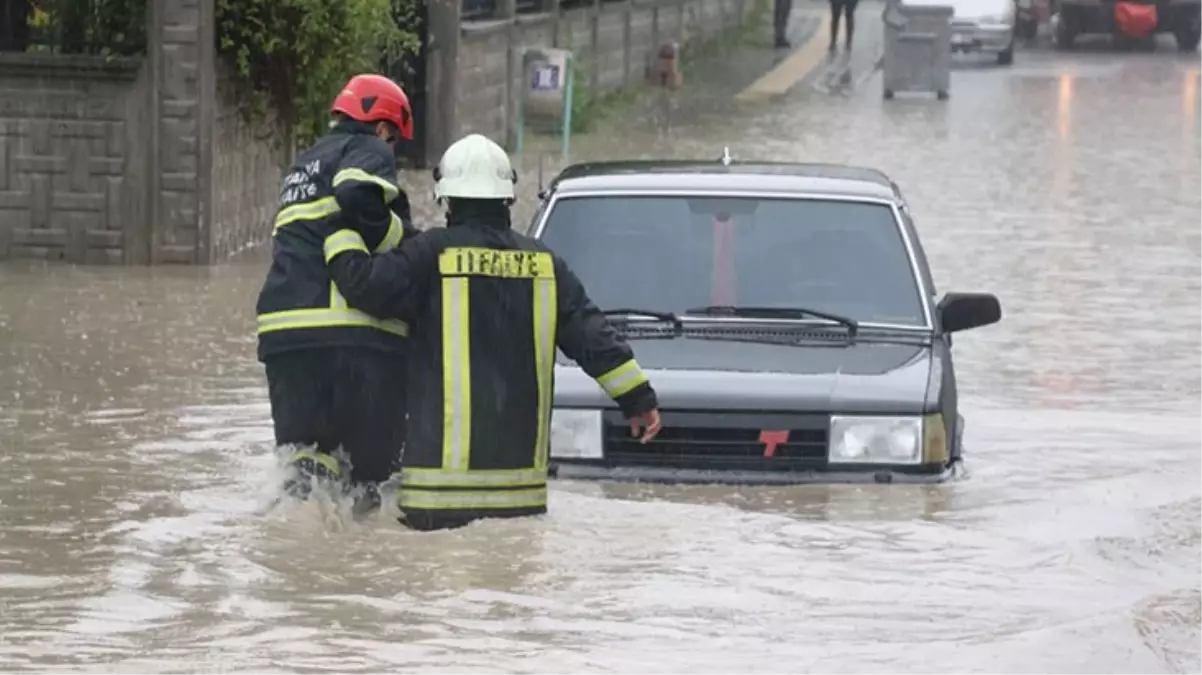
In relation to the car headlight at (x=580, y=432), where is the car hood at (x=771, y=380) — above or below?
above

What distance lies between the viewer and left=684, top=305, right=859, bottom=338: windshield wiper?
9008mm

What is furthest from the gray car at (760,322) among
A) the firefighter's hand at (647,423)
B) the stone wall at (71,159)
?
the stone wall at (71,159)

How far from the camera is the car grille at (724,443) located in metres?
8.37

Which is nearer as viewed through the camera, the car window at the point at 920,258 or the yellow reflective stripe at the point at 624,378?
the yellow reflective stripe at the point at 624,378

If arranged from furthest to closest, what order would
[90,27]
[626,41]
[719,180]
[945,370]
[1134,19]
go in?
[1134,19], [626,41], [90,27], [719,180], [945,370]

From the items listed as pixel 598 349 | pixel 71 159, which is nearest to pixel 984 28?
pixel 71 159

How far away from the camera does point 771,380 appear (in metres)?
8.42

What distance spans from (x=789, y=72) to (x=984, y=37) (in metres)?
4.88

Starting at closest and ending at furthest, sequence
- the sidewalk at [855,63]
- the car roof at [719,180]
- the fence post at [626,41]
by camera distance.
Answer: the car roof at [719,180]
the fence post at [626,41]
the sidewalk at [855,63]

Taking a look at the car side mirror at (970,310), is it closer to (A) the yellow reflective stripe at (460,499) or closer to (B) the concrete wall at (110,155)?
(A) the yellow reflective stripe at (460,499)

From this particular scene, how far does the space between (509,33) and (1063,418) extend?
1490cm

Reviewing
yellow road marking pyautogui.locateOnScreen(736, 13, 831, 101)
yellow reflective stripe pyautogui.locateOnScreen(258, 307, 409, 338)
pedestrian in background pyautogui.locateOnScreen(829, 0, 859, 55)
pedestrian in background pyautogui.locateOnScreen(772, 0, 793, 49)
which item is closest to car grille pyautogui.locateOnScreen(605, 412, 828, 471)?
yellow reflective stripe pyautogui.locateOnScreen(258, 307, 409, 338)

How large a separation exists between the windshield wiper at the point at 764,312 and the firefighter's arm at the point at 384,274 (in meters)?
1.68

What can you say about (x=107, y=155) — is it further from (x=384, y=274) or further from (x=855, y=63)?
(x=855, y=63)
